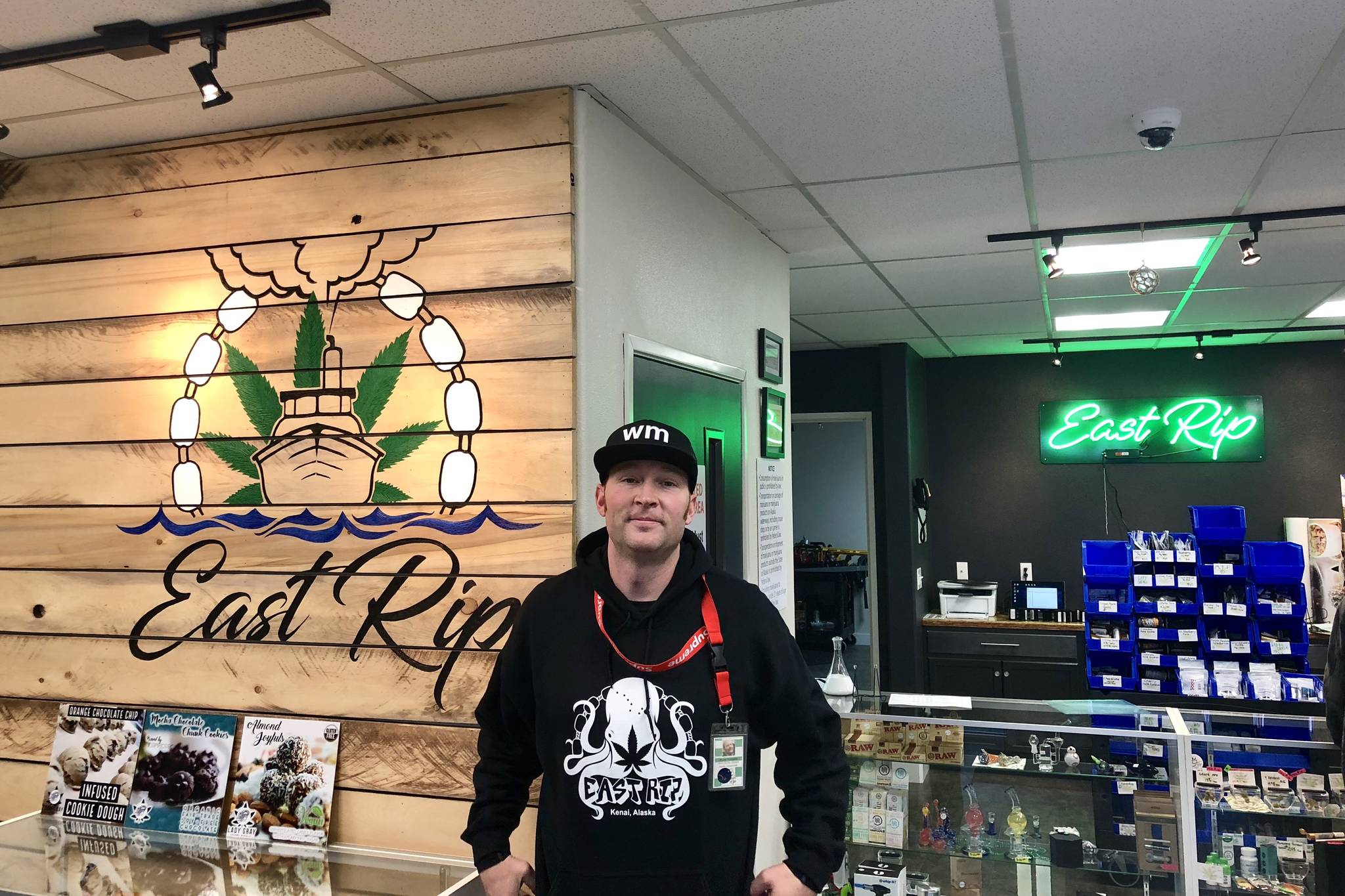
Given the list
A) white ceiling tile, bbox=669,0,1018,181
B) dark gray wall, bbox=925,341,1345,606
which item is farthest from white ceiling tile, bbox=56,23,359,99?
dark gray wall, bbox=925,341,1345,606

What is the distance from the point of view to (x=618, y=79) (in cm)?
266

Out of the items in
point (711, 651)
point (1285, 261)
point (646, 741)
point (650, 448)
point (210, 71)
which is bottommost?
point (646, 741)

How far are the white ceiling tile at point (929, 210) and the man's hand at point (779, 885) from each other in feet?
7.84

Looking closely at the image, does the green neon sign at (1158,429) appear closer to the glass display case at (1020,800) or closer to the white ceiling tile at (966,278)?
the white ceiling tile at (966,278)

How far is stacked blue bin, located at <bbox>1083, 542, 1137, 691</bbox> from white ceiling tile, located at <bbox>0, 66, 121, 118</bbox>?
601 cm

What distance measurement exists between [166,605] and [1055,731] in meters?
2.65

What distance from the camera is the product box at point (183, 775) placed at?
283 centimetres

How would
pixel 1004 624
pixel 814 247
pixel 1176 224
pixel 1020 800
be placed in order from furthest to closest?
pixel 1004 624 → pixel 814 247 → pixel 1176 224 → pixel 1020 800

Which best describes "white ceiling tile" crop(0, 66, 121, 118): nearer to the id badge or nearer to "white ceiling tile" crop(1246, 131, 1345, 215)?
the id badge

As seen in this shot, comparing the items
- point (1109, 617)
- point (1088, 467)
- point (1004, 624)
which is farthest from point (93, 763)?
point (1088, 467)

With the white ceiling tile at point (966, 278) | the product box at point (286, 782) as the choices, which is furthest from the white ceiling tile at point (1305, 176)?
the product box at point (286, 782)

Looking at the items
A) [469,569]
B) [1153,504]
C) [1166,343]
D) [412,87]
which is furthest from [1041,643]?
[412,87]

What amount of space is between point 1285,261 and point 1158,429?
9.40 ft

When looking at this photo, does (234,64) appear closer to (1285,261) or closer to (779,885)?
(779,885)
